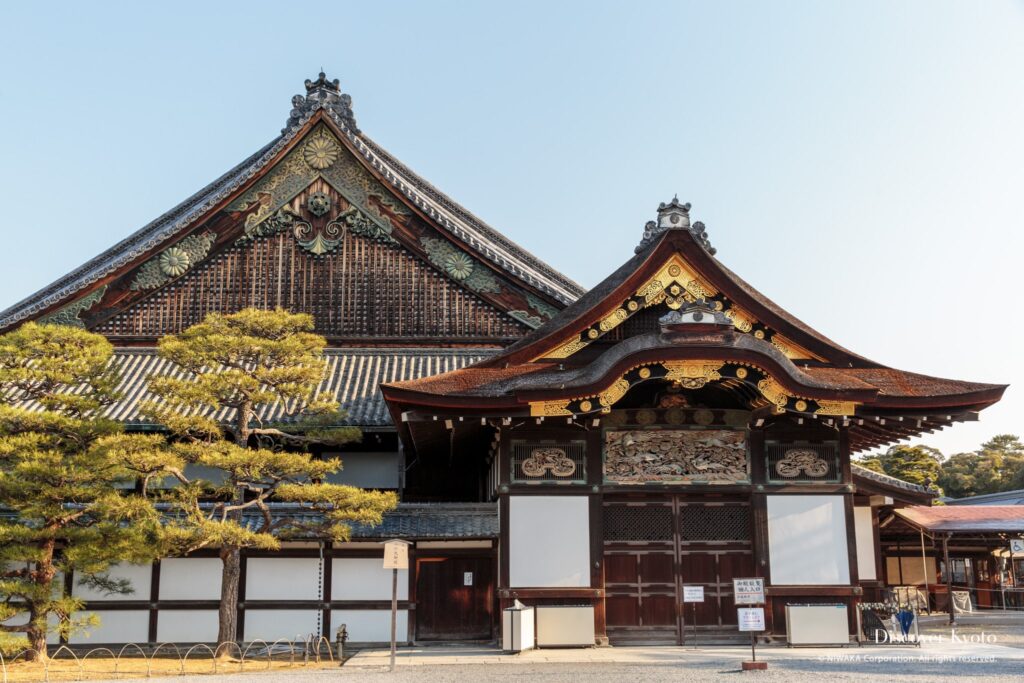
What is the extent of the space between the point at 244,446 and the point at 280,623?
3502 millimetres

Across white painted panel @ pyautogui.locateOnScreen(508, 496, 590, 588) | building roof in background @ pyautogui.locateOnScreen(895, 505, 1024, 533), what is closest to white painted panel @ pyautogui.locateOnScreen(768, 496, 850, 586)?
Result: white painted panel @ pyautogui.locateOnScreen(508, 496, 590, 588)

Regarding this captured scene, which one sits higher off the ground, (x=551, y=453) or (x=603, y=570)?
(x=551, y=453)

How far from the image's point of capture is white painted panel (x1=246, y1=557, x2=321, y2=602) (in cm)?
1777

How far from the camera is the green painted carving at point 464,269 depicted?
23.7 meters

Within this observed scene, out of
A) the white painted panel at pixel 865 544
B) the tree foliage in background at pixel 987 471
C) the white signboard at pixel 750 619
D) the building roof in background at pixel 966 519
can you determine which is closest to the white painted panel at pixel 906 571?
the building roof in background at pixel 966 519

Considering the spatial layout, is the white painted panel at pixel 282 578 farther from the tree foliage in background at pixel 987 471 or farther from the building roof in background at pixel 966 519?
the tree foliage in background at pixel 987 471

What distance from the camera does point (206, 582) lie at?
58.7 feet

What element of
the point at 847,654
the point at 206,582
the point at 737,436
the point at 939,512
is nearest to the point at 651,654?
the point at 847,654

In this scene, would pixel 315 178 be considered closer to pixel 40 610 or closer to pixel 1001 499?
pixel 40 610

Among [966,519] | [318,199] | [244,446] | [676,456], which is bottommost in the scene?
[966,519]

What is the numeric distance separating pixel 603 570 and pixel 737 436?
327 cm

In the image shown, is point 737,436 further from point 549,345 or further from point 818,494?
point 549,345

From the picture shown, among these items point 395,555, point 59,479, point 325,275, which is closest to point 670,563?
point 395,555

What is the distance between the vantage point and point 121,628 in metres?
17.7
